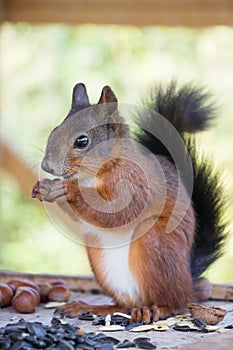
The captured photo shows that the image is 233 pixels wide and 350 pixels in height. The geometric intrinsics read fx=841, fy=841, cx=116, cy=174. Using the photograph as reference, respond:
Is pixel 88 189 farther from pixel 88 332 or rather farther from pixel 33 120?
pixel 33 120

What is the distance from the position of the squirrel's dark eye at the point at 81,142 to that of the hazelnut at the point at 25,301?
41 cm

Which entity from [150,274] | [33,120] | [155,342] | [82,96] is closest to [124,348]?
[155,342]

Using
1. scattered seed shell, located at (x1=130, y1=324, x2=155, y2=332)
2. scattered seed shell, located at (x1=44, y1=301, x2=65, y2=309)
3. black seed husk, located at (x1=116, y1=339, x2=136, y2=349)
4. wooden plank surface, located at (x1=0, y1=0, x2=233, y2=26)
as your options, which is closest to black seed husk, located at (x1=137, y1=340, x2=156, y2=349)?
black seed husk, located at (x1=116, y1=339, x2=136, y2=349)

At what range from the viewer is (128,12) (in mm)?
3434

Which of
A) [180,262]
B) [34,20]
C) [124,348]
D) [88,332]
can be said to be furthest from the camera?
[34,20]

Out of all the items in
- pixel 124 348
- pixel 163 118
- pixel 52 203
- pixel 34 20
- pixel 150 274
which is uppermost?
pixel 34 20

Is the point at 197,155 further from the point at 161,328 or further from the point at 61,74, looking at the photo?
the point at 61,74

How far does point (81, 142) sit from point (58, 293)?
489mm

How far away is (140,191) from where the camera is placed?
1.80 metres

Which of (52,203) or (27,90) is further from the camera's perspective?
(27,90)

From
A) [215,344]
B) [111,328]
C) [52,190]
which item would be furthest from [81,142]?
[215,344]

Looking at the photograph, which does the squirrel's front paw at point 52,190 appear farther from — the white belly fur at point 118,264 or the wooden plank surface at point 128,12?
the wooden plank surface at point 128,12

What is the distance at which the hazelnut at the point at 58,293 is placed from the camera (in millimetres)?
2105

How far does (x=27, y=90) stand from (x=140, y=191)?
381cm
